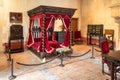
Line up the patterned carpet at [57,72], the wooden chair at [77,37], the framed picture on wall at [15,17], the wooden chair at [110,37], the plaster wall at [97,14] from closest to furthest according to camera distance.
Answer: the patterned carpet at [57,72], the framed picture on wall at [15,17], the wooden chair at [110,37], the plaster wall at [97,14], the wooden chair at [77,37]

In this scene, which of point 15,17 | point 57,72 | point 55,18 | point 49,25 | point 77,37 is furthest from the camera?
point 77,37

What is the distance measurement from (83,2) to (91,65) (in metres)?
6.64

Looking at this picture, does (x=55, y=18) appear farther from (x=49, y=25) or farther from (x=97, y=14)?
(x=97, y=14)

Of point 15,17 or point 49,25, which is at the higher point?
point 15,17

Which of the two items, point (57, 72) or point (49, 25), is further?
point (49, 25)

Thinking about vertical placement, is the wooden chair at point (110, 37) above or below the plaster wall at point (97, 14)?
below

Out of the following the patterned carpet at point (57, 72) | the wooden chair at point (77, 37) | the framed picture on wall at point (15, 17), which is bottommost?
the patterned carpet at point (57, 72)

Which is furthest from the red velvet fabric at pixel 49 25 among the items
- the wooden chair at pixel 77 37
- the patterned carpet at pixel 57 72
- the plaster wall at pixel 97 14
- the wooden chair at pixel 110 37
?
the wooden chair at pixel 77 37

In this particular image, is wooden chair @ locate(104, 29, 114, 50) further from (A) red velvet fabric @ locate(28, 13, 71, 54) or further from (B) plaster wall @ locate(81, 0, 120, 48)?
(A) red velvet fabric @ locate(28, 13, 71, 54)

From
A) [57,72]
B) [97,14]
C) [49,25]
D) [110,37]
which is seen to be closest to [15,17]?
[49,25]

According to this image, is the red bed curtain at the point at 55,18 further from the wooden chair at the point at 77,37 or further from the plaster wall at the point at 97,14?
the wooden chair at the point at 77,37

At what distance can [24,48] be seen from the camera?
820 centimetres

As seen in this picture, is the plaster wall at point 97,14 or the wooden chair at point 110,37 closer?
the wooden chair at point 110,37

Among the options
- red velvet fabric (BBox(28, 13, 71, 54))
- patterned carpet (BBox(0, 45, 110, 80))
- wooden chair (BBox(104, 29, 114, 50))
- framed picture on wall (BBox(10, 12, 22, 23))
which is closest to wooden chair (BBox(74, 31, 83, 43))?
wooden chair (BBox(104, 29, 114, 50))
